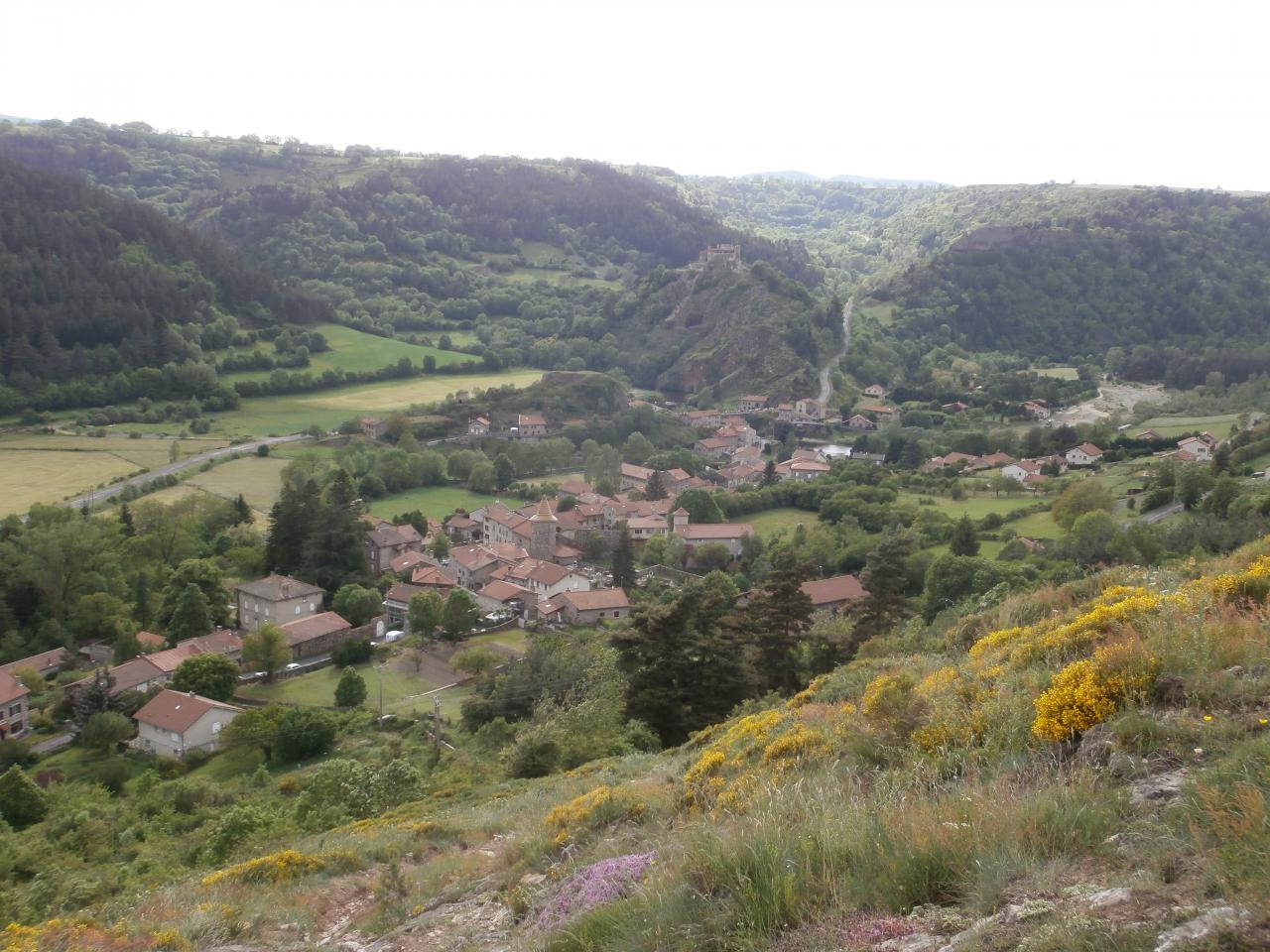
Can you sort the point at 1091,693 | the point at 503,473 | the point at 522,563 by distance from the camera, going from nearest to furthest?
the point at 1091,693 → the point at 522,563 → the point at 503,473

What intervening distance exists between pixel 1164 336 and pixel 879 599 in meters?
85.7

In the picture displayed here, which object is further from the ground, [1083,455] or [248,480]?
[1083,455]

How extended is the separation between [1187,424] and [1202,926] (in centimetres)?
6080

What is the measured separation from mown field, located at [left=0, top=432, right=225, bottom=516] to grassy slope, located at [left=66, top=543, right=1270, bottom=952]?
37.3 metres

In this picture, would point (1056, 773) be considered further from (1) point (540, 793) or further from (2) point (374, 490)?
(2) point (374, 490)

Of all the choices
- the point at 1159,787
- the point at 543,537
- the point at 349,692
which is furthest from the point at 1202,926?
the point at 543,537

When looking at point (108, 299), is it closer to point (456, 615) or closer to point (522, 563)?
point (522, 563)

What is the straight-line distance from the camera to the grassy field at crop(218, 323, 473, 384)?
224 feet

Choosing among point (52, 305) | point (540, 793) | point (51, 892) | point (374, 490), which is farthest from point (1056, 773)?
point (52, 305)

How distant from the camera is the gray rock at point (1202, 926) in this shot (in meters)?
2.76

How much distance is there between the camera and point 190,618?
27.8 meters

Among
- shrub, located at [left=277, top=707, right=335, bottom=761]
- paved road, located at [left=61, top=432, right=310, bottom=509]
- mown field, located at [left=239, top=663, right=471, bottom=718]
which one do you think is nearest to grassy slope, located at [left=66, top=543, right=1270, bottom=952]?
shrub, located at [left=277, top=707, right=335, bottom=761]

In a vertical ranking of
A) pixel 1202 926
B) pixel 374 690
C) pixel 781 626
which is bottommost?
pixel 374 690

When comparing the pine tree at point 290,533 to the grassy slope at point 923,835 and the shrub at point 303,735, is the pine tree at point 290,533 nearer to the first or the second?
the shrub at point 303,735
